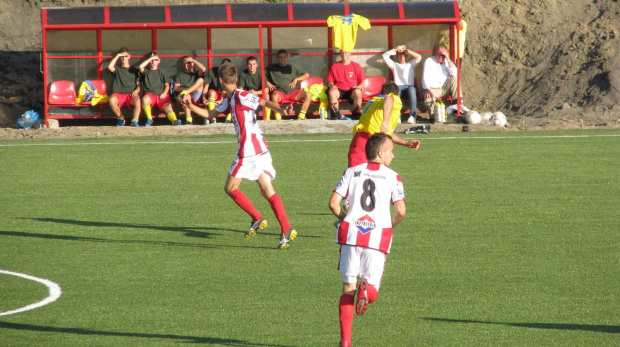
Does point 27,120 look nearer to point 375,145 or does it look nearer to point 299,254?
point 299,254

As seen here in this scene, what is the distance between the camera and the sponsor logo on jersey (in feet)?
19.5

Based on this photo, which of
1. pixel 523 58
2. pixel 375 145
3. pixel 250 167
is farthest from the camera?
pixel 523 58

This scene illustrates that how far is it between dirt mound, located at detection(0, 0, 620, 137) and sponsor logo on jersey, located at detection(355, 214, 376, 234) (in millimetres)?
16232

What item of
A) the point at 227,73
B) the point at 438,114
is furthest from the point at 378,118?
the point at 438,114

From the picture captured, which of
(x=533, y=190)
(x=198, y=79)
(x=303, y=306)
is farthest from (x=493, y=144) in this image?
(x=303, y=306)

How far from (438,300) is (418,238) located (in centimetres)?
244

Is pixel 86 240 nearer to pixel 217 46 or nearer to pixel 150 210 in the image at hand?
pixel 150 210

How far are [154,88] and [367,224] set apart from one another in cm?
1528

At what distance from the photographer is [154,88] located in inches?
811

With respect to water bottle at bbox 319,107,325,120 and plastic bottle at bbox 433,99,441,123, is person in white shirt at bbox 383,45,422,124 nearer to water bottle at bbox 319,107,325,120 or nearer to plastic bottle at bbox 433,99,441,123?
plastic bottle at bbox 433,99,441,123

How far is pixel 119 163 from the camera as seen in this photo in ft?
50.6

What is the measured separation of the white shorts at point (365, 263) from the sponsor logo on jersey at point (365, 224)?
0.38ft

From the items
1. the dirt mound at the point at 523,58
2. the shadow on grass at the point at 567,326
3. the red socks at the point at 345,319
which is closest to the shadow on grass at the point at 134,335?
the red socks at the point at 345,319

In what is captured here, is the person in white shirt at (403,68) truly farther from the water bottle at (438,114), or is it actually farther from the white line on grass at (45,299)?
the white line on grass at (45,299)
